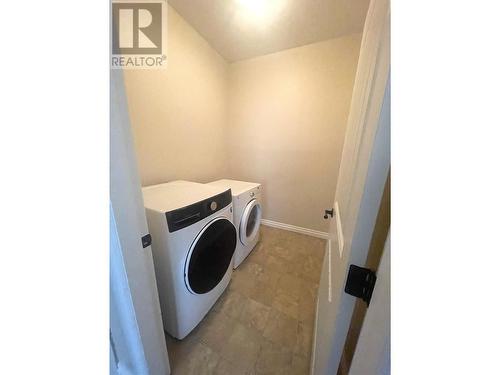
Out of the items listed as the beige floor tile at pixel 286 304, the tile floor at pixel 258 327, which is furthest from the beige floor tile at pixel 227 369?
the beige floor tile at pixel 286 304

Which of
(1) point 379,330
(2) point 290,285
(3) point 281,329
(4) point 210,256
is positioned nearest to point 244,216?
(4) point 210,256

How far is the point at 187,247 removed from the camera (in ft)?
3.05

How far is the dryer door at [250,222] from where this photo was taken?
5.22 ft

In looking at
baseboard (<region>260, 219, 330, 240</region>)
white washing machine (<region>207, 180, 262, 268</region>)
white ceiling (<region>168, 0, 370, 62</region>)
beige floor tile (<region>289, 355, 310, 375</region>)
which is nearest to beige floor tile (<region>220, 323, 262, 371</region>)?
beige floor tile (<region>289, 355, 310, 375</region>)

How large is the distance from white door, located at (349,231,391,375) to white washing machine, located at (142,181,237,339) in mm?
811

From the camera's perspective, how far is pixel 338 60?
1.82 meters

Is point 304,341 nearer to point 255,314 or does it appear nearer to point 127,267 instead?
point 255,314

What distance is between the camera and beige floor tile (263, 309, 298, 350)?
109 centimetres

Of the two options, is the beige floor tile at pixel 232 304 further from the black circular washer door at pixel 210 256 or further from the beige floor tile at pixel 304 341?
the beige floor tile at pixel 304 341

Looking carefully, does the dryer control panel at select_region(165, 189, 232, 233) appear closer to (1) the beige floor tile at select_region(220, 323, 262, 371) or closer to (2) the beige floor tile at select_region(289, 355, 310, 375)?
(1) the beige floor tile at select_region(220, 323, 262, 371)
